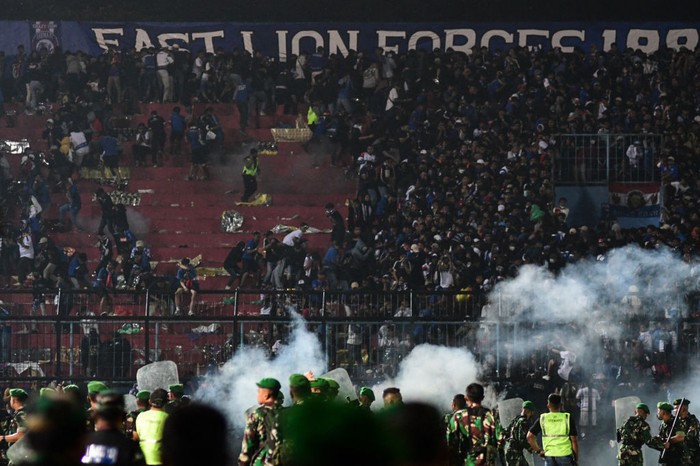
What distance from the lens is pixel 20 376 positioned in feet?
55.2

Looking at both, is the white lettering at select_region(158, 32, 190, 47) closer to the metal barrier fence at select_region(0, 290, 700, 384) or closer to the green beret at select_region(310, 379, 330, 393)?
the metal barrier fence at select_region(0, 290, 700, 384)

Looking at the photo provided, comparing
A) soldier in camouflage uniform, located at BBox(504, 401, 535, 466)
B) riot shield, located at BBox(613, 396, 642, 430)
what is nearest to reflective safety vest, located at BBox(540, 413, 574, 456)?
soldier in camouflage uniform, located at BBox(504, 401, 535, 466)

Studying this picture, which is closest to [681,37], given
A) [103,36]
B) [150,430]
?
[103,36]

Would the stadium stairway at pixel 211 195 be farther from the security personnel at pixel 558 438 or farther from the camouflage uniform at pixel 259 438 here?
the camouflage uniform at pixel 259 438

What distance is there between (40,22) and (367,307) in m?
14.0

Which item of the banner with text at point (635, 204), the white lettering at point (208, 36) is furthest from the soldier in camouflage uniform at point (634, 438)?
the white lettering at point (208, 36)

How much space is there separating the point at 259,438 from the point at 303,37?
21156mm

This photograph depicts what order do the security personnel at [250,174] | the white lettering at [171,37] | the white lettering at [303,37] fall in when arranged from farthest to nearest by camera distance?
the white lettering at [171,37]
the white lettering at [303,37]
the security personnel at [250,174]

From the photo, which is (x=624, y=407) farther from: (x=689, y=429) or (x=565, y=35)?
(x=565, y=35)

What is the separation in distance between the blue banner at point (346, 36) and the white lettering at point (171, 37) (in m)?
0.02

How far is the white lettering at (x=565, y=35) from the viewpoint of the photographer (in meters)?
27.2

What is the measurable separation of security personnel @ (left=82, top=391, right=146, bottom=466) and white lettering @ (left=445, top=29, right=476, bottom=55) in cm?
2298

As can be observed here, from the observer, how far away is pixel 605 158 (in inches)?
972

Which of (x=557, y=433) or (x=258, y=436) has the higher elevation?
(x=258, y=436)
